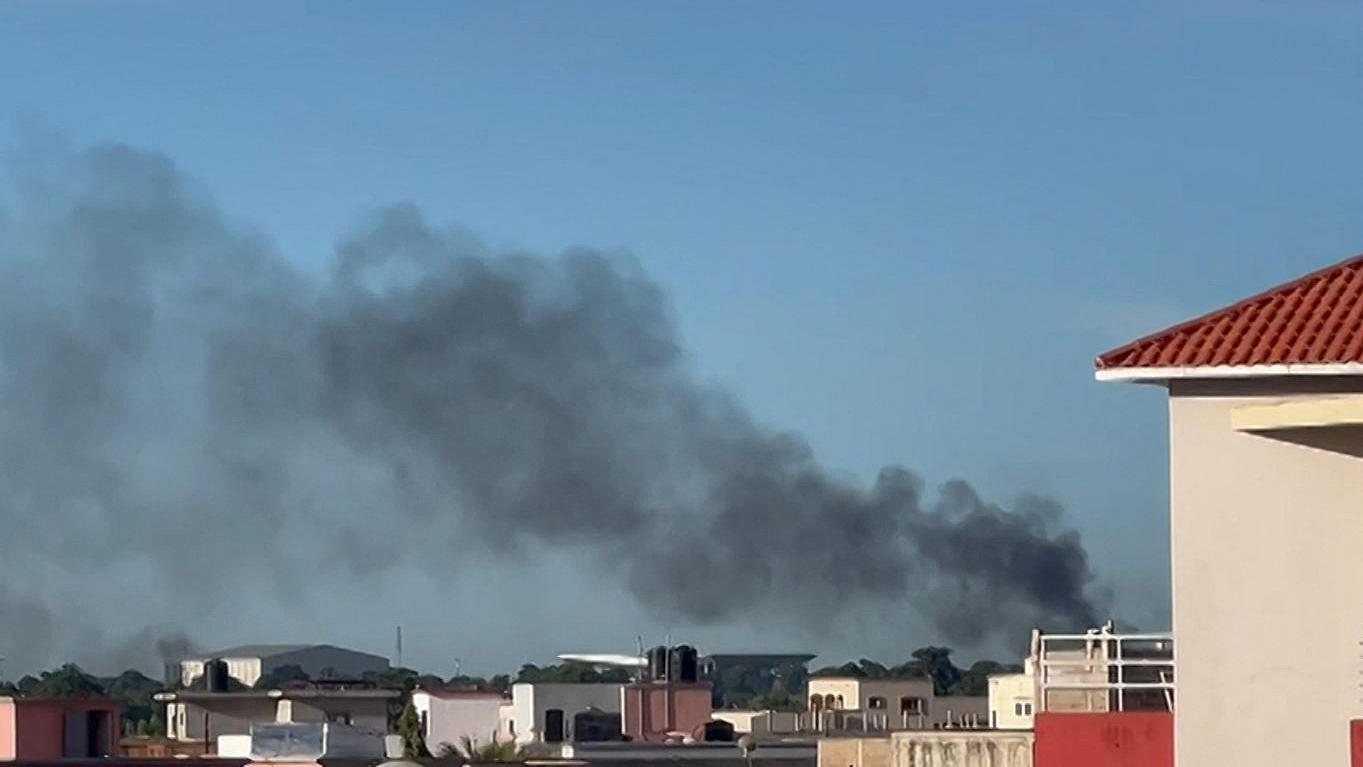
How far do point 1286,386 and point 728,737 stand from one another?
61812 mm

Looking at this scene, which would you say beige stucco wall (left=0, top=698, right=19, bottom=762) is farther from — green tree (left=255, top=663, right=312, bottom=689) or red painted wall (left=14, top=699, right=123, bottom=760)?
green tree (left=255, top=663, right=312, bottom=689)

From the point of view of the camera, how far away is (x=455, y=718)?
89562 millimetres

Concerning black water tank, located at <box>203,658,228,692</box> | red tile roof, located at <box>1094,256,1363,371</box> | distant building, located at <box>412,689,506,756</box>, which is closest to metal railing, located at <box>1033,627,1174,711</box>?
red tile roof, located at <box>1094,256,1363,371</box>

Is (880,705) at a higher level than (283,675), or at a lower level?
lower

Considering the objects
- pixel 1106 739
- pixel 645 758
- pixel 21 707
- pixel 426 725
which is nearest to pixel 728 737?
pixel 426 725

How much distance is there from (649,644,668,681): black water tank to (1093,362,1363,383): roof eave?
249 ft

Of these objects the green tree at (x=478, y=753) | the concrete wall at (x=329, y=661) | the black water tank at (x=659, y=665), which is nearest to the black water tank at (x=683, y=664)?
the black water tank at (x=659, y=665)

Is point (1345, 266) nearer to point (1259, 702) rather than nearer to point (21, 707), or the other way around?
point (1259, 702)

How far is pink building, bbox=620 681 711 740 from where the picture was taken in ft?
328

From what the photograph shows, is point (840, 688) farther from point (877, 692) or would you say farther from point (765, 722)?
point (765, 722)

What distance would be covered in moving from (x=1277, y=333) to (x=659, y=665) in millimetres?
78528

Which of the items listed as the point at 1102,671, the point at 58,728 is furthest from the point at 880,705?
the point at 1102,671

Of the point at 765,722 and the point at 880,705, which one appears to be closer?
the point at 765,722

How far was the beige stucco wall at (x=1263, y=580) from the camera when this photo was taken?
30.2 m
